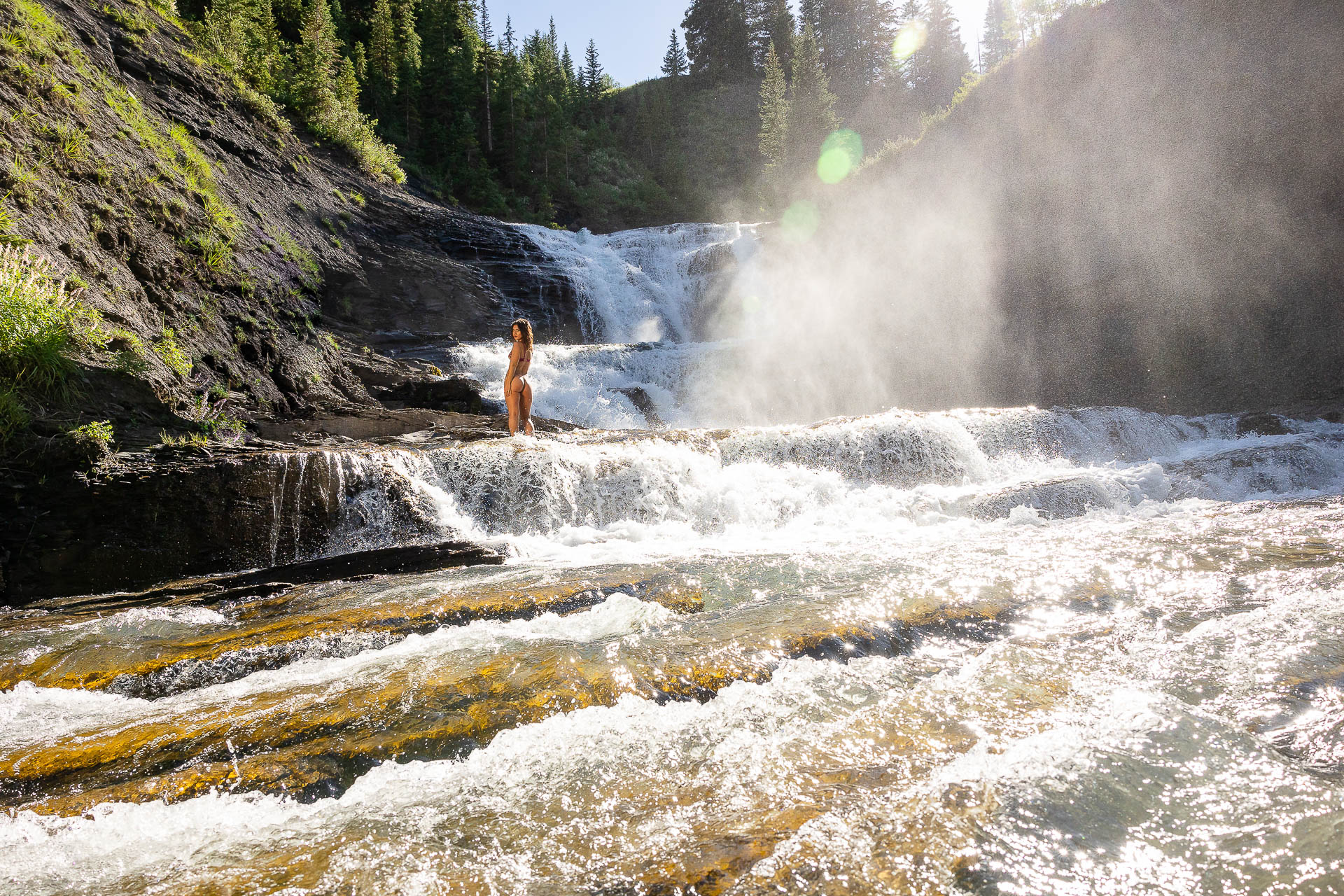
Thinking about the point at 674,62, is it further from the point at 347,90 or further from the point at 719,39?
the point at 347,90

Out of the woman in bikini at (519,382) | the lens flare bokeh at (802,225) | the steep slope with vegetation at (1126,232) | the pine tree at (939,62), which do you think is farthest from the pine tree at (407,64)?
the pine tree at (939,62)

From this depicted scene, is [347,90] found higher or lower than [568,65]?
lower

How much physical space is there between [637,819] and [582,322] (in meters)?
17.6

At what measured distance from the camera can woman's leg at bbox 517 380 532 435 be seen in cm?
812

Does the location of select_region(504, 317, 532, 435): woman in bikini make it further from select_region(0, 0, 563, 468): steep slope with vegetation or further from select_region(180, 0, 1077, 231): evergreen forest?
select_region(180, 0, 1077, 231): evergreen forest

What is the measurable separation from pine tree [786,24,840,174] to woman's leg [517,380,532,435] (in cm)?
3354

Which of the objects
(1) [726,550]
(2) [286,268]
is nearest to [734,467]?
(1) [726,550]

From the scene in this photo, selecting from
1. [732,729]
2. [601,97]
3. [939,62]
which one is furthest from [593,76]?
[732,729]

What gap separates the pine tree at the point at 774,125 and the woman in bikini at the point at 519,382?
3321cm

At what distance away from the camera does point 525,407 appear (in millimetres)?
8297

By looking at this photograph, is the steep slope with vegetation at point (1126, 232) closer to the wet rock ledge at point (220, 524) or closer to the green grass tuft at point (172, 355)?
the wet rock ledge at point (220, 524)

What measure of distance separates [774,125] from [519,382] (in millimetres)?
35399

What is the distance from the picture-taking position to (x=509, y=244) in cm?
1909

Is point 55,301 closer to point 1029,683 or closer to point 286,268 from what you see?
point 286,268
